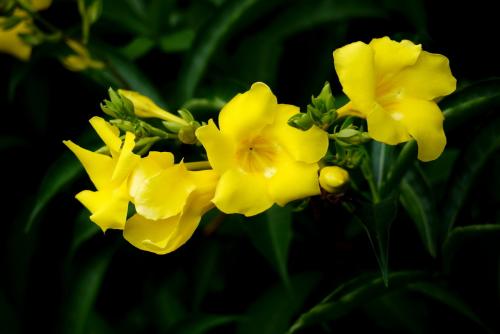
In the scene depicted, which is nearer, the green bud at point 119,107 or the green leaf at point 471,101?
the green bud at point 119,107

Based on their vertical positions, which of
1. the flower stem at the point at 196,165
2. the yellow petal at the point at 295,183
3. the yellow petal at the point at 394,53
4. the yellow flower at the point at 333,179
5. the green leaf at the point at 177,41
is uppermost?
the green leaf at the point at 177,41

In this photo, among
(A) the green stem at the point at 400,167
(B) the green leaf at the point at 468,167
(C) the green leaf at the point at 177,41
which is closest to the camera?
(A) the green stem at the point at 400,167

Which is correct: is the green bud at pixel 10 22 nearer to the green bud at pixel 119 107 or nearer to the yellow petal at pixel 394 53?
the green bud at pixel 119 107

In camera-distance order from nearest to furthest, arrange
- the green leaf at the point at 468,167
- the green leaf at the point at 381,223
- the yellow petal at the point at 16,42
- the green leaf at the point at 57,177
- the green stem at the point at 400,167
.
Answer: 1. the green leaf at the point at 381,223
2. the green stem at the point at 400,167
3. the green leaf at the point at 468,167
4. the green leaf at the point at 57,177
5. the yellow petal at the point at 16,42

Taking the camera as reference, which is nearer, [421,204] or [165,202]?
[165,202]

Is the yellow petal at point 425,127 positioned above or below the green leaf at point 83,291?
above

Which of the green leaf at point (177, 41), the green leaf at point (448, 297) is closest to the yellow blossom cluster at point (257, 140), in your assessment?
the green leaf at point (448, 297)

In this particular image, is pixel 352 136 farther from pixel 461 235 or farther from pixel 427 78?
pixel 461 235

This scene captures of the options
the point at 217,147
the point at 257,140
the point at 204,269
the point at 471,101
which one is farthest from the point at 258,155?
the point at 204,269

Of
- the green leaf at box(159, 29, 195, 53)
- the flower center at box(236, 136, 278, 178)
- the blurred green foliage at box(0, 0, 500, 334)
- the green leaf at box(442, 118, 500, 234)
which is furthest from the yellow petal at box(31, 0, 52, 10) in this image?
the green leaf at box(442, 118, 500, 234)
